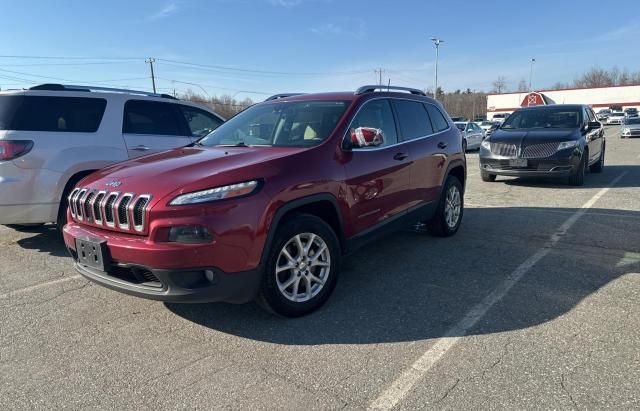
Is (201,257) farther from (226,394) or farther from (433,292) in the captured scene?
(433,292)

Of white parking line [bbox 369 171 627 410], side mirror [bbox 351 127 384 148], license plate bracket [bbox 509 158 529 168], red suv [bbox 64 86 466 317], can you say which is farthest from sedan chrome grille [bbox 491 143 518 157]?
side mirror [bbox 351 127 384 148]

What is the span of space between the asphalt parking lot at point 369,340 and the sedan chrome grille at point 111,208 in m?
0.84

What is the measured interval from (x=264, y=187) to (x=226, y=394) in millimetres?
1354

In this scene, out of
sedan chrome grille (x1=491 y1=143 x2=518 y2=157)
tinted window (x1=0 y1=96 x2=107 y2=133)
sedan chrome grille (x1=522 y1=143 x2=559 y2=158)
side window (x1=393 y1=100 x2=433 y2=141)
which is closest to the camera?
side window (x1=393 y1=100 x2=433 y2=141)

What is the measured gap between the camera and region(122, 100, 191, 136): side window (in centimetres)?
609

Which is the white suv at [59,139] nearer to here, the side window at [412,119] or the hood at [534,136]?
the side window at [412,119]

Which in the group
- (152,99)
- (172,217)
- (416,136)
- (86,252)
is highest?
(152,99)

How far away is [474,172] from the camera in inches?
520

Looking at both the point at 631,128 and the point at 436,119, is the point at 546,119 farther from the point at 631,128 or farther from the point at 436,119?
the point at 631,128

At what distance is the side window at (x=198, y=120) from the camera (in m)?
6.86

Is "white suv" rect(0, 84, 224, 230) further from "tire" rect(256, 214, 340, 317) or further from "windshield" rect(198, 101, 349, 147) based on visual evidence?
"tire" rect(256, 214, 340, 317)

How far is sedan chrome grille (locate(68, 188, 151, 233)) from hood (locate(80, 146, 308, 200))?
0.06 meters

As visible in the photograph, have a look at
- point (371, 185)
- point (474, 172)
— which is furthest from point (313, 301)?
point (474, 172)

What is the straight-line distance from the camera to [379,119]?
457 centimetres
